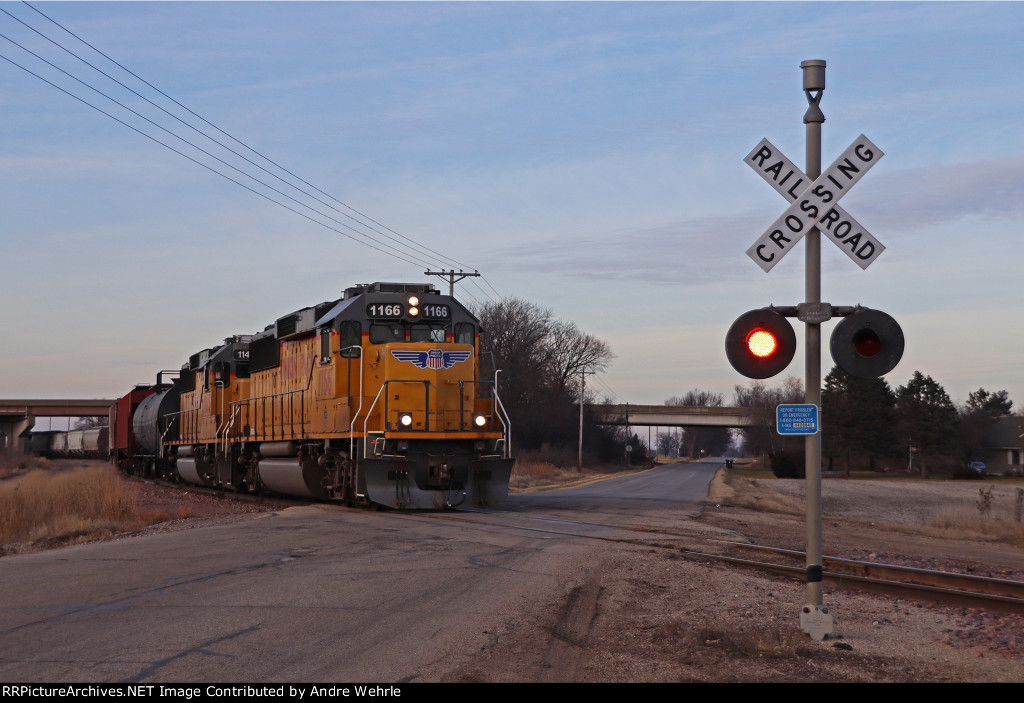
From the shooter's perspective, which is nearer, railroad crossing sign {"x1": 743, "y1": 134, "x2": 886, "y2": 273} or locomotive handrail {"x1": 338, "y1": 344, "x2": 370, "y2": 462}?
railroad crossing sign {"x1": 743, "y1": 134, "x2": 886, "y2": 273}

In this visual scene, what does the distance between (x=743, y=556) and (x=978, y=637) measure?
4846 mm

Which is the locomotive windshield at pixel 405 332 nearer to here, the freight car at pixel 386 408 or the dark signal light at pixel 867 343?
the freight car at pixel 386 408

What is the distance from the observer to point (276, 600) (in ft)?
26.9

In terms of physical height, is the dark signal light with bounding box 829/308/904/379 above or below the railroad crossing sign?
below

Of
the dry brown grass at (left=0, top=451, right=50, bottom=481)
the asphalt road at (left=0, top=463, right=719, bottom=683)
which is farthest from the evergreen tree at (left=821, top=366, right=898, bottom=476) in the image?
the asphalt road at (left=0, top=463, right=719, bottom=683)

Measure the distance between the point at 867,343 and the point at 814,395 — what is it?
53 cm

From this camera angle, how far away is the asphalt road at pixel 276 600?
6.09 meters

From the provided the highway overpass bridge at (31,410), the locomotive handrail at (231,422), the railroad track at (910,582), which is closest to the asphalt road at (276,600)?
the railroad track at (910,582)

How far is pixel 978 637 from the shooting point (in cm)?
719

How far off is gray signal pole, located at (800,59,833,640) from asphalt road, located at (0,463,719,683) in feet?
7.94

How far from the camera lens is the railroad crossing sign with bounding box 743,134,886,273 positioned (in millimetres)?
6590

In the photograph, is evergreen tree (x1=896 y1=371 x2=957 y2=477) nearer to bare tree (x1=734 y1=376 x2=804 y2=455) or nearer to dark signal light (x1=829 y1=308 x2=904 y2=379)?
bare tree (x1=734 y1=376 x2=804 y2=455)

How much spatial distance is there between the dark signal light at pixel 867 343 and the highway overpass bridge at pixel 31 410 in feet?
302
